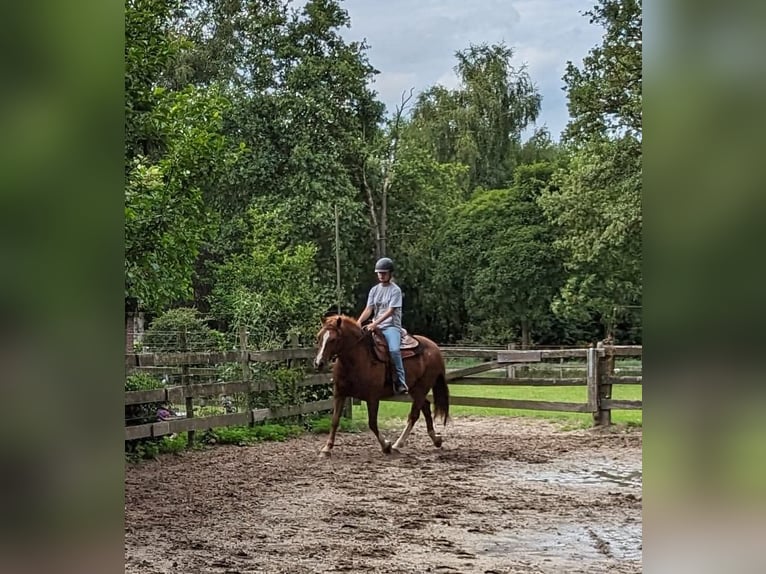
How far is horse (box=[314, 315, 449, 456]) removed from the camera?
20.0 feet

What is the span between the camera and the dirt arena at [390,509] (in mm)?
3510

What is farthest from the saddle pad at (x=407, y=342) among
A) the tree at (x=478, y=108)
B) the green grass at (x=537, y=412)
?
the tree at (x=478, y=108)

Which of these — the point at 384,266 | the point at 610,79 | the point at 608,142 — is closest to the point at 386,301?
the point at 384,266

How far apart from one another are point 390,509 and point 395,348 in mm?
2238

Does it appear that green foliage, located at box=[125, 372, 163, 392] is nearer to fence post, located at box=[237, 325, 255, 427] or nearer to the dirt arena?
the dirt arena

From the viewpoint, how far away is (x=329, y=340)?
6.04 m

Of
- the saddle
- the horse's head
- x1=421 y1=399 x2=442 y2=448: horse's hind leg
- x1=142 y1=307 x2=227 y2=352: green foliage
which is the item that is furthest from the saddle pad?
x1=142 y1=307 x2=227 y2=352: green foliage

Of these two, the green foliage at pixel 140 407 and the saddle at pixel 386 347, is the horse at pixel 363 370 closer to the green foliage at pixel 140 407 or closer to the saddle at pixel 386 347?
the saddle at pixel 386 347

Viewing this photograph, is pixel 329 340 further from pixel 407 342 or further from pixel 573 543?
pixel 573 543

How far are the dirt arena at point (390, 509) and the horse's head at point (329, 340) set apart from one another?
34.5 inches

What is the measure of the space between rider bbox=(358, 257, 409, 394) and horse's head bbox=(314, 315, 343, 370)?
1.44 feet
